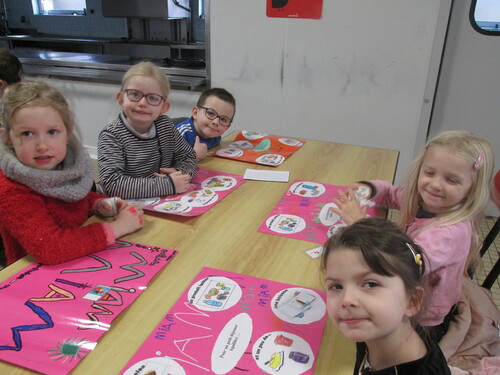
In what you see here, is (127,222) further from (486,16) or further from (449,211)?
(486,16)

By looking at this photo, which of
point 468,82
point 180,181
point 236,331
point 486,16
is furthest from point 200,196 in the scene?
point 486,16

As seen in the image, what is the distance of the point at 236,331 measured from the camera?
692mm

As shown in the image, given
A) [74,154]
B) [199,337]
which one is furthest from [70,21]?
[199,337]

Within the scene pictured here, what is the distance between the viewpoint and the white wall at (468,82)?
2312 mm

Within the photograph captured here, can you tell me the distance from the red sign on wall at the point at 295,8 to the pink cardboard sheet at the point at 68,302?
1945 mm

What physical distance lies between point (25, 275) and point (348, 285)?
0.64m

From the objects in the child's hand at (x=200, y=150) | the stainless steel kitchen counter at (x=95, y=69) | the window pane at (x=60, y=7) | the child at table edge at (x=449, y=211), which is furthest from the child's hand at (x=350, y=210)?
the window pane at (x=60, y=7)

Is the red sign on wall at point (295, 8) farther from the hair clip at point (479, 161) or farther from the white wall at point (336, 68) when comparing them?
the hair clip at point (479, 161)

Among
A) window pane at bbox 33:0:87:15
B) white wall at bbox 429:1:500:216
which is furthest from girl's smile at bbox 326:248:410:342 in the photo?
window pane at bbox 33:0:87:15

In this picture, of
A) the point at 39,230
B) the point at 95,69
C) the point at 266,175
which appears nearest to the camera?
the point at 39,230

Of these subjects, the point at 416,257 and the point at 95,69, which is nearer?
the point at 416,257

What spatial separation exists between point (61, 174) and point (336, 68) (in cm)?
193

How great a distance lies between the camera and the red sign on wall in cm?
237

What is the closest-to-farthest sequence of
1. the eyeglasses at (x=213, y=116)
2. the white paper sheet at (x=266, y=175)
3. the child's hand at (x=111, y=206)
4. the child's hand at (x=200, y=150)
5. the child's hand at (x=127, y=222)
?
the child's hand at (x=127, y=222)
the child's hand at (x=111, y=206)
the white paper sheet at (x=266, y=175)
the child's hand at (x=200, y=150)
the eyeglasses at (x=213, y=116)
